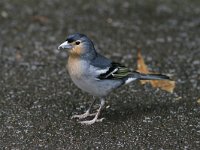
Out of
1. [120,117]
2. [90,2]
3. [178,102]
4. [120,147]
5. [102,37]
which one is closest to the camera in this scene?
[120,147]

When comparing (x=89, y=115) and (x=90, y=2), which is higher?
(x=90, y=2)

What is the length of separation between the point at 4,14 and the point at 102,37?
5.69 ft

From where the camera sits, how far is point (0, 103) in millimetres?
5941

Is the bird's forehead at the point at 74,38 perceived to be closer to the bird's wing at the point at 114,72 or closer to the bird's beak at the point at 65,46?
the bird's beak at the point at 65,46

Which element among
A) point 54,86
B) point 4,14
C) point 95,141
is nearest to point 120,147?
point 95,141

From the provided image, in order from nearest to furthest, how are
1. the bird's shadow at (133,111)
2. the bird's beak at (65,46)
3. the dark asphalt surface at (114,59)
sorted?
the dark asphalt surface at (114,59)
the bird's beak at (65,46)
the bird's shadow at (133,111)

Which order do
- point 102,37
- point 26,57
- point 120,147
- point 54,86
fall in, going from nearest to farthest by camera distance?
point 120,147, point 54,86, point 26,57, point 102,37

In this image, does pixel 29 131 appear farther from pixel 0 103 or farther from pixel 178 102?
pixel 178 102

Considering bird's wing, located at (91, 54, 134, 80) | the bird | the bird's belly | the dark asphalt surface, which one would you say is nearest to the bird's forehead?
the bird

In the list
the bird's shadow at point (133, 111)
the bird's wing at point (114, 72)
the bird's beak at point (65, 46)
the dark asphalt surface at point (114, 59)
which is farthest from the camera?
the bird's shadow at point (133, 111)

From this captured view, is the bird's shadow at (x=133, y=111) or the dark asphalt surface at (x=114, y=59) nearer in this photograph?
the dark asphalt surface at (x=114, y=59)

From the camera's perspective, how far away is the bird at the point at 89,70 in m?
5.40

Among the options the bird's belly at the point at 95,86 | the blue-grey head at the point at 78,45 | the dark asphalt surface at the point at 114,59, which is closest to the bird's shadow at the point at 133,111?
the dark asphalt surface at the point at 114,59

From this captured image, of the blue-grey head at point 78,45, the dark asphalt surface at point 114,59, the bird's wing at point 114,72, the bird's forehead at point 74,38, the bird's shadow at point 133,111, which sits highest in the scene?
the bird's forehead at point 74,38
